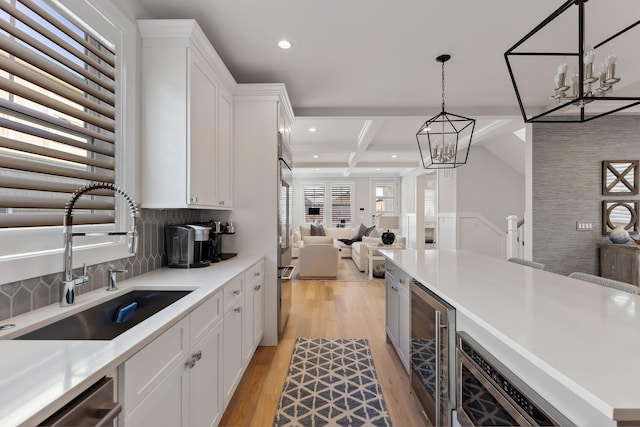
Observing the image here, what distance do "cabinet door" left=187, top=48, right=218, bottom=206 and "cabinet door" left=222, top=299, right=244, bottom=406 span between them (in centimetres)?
77

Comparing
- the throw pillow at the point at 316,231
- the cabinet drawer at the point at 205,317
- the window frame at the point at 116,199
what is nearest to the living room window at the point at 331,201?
the throw pillow at the point at 316,231

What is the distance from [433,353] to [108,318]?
1603mm

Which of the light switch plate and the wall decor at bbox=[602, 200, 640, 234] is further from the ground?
the wall decor at bbox=[602, 200, 640, 234]

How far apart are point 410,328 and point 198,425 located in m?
1.33

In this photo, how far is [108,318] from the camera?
1408 mm

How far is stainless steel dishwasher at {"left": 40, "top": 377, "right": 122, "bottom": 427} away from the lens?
0.67 m

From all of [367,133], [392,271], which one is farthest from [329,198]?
[392,271]

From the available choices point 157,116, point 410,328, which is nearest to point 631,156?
point 410,328

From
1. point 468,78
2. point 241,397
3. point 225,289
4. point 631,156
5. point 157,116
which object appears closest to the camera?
point 225,289

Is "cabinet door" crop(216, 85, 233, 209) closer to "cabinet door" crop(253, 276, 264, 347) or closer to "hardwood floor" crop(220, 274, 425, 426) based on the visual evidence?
"cabinet door" crop(253, 276, 264, 347)

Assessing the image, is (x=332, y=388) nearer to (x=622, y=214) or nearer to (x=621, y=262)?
(x=621, y=262)

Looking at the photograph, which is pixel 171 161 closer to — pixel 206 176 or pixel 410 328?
pixel 206 176

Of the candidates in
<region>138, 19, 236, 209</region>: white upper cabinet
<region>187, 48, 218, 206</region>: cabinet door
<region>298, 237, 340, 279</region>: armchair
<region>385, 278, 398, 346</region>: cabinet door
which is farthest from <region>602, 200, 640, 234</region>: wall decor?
<region>138, 19, 236, 209</region>: white upper cabinet

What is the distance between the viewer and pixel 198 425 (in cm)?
139
